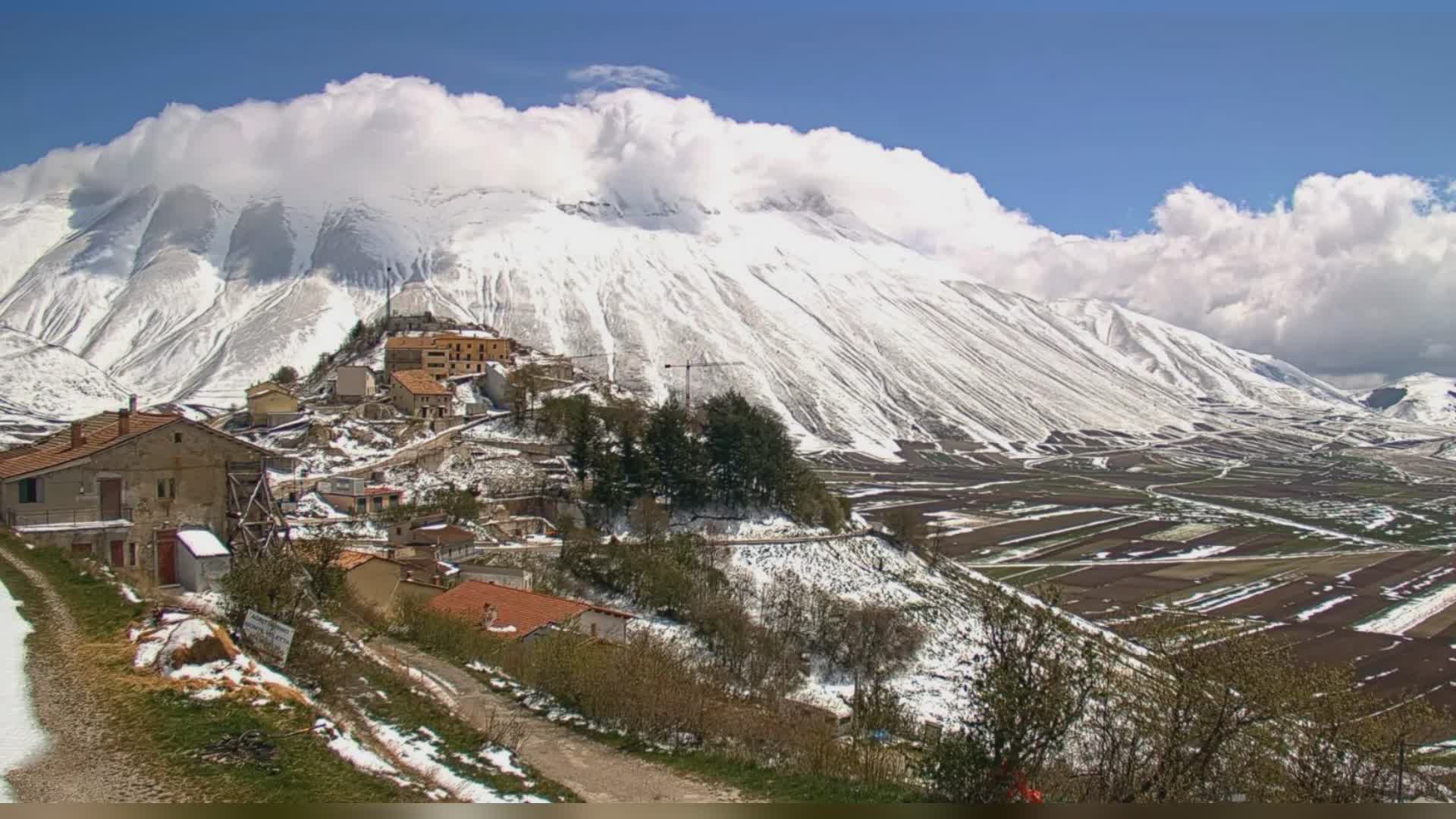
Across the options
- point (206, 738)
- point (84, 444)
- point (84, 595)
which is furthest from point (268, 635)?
point (84, 444)

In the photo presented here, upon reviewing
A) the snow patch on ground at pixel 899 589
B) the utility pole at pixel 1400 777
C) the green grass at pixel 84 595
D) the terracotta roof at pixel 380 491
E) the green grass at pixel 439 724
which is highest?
the green grass at pixel 84 595

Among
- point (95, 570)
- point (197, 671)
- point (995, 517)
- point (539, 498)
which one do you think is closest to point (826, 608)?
point (539, 498)

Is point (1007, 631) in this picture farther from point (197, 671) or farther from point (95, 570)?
point (95, 570)

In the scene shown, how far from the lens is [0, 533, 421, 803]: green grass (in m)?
9.27

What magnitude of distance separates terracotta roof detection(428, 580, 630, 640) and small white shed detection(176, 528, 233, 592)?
5.40 m

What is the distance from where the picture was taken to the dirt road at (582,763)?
11.8 m

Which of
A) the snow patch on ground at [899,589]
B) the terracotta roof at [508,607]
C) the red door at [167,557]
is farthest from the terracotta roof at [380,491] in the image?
the red door at [167,557]

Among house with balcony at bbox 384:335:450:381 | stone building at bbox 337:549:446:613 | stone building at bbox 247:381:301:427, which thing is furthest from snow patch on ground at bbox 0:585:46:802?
house with balcony at bbox 384:335:450:381

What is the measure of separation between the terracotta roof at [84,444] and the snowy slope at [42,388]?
2914 inches

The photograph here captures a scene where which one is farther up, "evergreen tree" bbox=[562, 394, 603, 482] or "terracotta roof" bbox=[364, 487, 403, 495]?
"evergreen tree" bbox=[562, 394, 603, 482]

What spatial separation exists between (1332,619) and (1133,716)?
168ft

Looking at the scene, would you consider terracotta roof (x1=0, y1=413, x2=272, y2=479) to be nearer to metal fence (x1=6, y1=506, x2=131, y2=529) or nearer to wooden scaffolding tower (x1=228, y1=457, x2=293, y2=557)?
wooden scaffolding tower (x1=228, y1=457, x2=293, y2=557)

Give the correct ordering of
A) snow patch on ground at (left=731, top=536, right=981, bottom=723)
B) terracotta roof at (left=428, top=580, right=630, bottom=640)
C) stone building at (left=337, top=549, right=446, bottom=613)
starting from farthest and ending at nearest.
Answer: snow patch on ground at (left=731, top=536, right=981, bottom=723)
stone building at (left=337, top=549, right=446, bottom=613)
terracotta roof at (left=428, top=580, right=630, bottom=640)

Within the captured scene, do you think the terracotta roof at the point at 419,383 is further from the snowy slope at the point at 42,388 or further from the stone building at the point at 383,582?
the snowy slope at the point at 42,388
